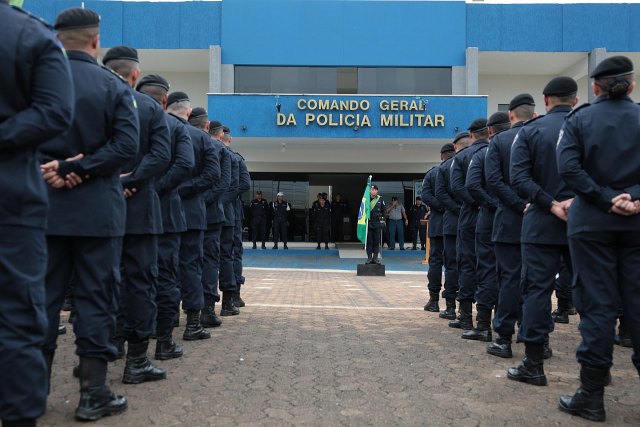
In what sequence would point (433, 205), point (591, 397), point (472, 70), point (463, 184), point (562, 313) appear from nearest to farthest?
point (591, 397) → point (463, 184) → point (562, 313) → point (433, 205) → point (472, 70)

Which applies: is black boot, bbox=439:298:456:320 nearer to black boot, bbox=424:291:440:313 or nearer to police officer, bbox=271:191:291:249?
black boot, bbox=424:291:440:313

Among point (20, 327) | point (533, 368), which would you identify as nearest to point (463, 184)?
point (533, 368)

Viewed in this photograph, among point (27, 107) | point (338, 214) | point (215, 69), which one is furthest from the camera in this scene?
point (338, 214)

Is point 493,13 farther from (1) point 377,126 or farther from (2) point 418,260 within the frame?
(2) point 418,260

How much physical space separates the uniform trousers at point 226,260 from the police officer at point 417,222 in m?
12.6

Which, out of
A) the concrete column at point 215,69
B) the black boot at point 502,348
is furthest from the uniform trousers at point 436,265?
the concrete column at point 215,69

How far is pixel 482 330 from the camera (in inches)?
201

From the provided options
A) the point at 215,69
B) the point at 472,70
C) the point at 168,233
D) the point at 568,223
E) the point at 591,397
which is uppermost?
the point at 472,70

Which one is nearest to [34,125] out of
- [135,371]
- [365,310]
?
[135,371]

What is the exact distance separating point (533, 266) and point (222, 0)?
17.5 meters

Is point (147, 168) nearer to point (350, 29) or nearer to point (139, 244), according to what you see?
point (139, 244)

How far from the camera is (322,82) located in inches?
723

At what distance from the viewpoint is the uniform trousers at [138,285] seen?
342 cm

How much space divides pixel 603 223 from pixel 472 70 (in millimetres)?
16401
